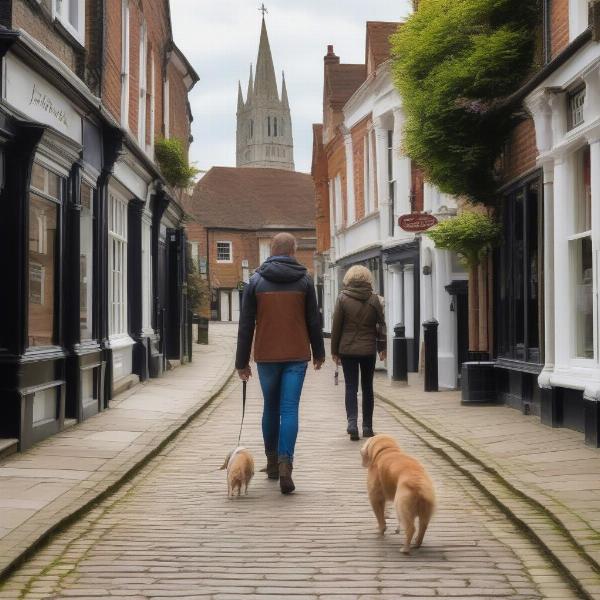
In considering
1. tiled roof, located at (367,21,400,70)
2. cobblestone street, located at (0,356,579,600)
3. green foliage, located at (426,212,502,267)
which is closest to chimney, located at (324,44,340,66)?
tiled roof, located at (367,21,400,70)

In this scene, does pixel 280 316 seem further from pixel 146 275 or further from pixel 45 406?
pixel 146 275

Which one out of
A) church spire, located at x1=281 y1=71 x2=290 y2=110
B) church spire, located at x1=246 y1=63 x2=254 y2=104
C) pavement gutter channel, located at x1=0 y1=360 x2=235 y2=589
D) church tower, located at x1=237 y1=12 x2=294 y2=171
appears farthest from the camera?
church spire, located at x1=281 y1=71 x2=290 y2=110

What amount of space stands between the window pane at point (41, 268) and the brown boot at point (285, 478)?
3.69 metres

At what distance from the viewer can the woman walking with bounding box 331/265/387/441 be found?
35.6 feet

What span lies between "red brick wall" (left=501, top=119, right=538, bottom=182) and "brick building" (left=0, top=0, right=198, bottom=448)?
17.1 ft

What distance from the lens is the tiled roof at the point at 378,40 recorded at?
27.2 m

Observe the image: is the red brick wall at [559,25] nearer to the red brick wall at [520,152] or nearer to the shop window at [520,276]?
the red brick wall at [520,152]

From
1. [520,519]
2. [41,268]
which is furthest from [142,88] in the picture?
[520,519]

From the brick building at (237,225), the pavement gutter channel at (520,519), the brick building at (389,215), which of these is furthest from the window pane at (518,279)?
the brick building at (237,225)

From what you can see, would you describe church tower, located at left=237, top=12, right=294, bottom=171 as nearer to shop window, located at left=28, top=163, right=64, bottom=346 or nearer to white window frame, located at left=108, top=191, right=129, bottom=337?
white window frame, located at left=108, top=191, right=129, bottom=337

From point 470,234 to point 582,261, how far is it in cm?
370

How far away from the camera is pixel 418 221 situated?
1738cm

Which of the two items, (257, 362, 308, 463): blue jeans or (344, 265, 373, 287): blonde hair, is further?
(344, 265, 373, 287): blonde hair

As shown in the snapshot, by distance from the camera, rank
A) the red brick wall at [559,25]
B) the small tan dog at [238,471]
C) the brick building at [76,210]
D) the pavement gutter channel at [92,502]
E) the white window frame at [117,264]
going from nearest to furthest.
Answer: the pavement gutter channel at [92,502] < the small tan dog at [238,471] < the brick building at [76,210] < the red brick wall at [559,25] < the white window frame at [117,264]
